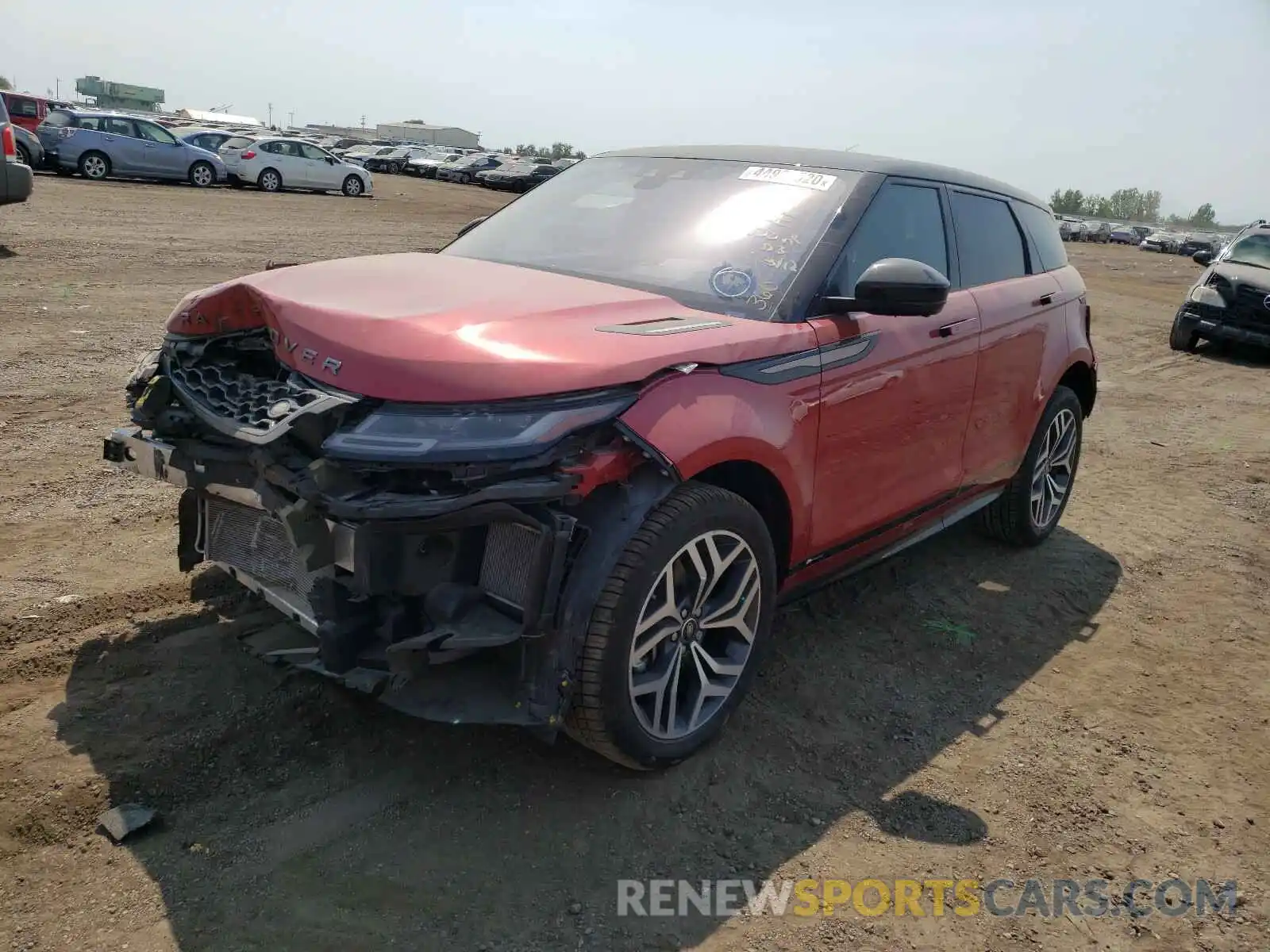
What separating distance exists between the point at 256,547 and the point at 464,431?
98 cm

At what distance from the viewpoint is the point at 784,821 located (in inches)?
119

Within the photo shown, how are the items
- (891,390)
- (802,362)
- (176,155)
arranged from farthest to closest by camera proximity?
(176,155) < (891,390) < (802,362)

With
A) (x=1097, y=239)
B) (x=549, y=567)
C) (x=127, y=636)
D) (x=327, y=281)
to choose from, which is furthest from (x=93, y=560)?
(x=1097, y=239)

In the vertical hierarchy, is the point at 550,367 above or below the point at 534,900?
above

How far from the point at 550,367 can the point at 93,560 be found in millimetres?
2554

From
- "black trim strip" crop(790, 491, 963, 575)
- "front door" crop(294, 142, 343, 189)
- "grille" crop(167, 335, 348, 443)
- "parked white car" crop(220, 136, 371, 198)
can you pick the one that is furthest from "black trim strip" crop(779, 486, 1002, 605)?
"front door" crop(294, 142, 343, 189)

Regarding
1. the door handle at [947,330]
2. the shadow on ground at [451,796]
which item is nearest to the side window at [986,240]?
the door handle at [947,330]

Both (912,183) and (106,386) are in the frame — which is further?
(106,386)

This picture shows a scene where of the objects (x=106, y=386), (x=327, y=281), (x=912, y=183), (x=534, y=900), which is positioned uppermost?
(x=912, y=183)

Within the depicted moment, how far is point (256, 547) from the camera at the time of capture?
10.3 feet

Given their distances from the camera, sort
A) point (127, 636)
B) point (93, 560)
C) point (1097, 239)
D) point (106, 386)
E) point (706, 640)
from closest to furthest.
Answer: point (706, 640)
point (127, 636)
point (93, 560)
point (106, 386)
point (1097, 239)

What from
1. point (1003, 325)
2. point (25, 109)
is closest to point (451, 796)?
point (1003, 325)

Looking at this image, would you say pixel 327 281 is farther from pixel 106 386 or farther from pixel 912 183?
pixel 106 386

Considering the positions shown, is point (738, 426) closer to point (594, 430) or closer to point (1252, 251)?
point (594, 430)
